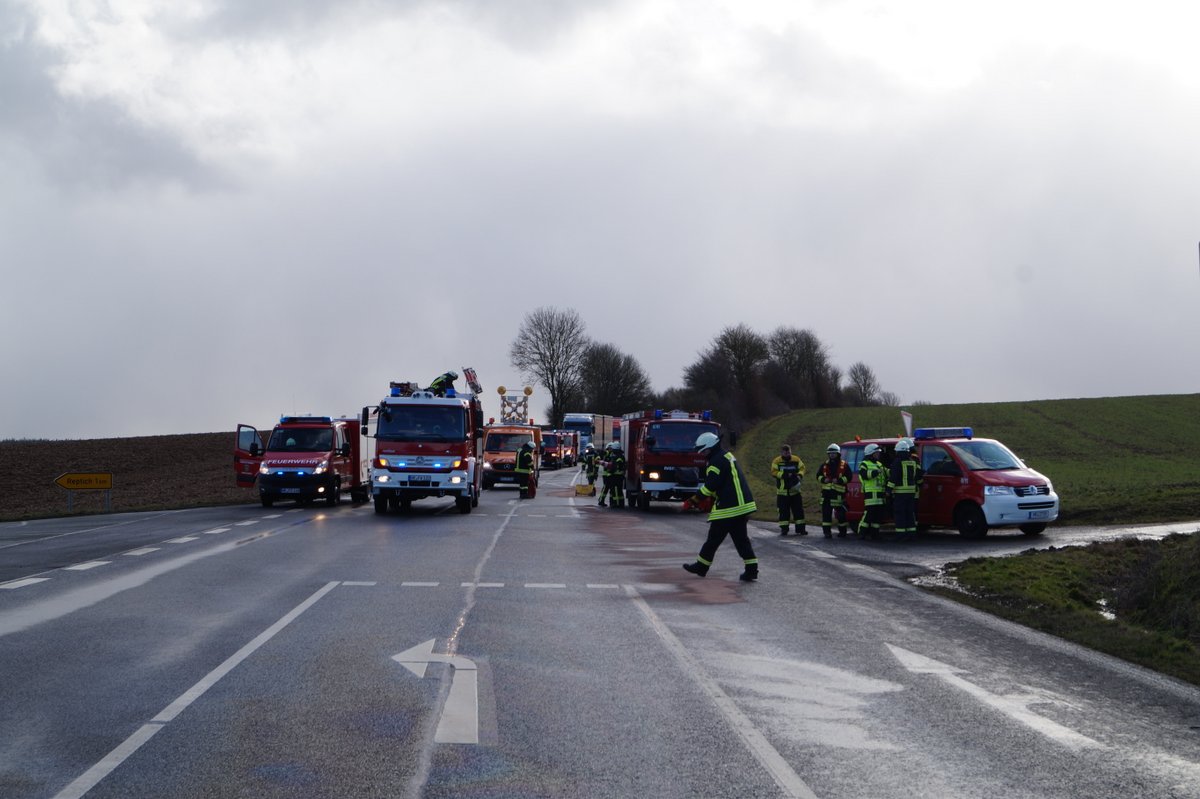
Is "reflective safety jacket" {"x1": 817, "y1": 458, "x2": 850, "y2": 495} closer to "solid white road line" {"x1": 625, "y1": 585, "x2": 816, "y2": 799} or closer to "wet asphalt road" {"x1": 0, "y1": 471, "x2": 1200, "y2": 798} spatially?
"wet asphalt road" {"x1": 0, "y1": 471, "x2": 1200, "y2": 798}

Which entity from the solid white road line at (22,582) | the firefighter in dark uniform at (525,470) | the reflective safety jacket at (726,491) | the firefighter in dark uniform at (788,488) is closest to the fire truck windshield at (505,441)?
the firefighter in dark uniform at (525,470)

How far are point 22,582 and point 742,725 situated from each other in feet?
35.2

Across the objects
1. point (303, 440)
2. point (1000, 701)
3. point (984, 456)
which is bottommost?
point (1000, 701)

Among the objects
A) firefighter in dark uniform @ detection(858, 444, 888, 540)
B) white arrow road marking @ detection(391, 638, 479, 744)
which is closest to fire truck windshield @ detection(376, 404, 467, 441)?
firefighter in dark uniform @ detection(858, 444, 888, 540)

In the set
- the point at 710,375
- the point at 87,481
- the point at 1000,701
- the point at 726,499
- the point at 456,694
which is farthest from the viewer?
the point at 710,375

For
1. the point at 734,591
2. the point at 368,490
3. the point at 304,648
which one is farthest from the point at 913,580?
the point at 368,490

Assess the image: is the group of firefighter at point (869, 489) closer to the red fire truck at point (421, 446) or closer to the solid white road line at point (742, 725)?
the red fire truck at point (421, 446)

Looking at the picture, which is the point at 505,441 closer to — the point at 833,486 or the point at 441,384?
the point at 441,384

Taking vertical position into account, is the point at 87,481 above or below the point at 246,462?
below

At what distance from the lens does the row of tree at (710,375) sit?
350ft

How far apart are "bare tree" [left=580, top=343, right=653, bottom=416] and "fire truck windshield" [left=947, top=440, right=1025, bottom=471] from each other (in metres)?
87.5

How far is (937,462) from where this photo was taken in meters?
21.4

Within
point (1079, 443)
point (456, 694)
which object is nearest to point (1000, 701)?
point (456, 694)

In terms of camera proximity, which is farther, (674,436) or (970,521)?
(674,436)
